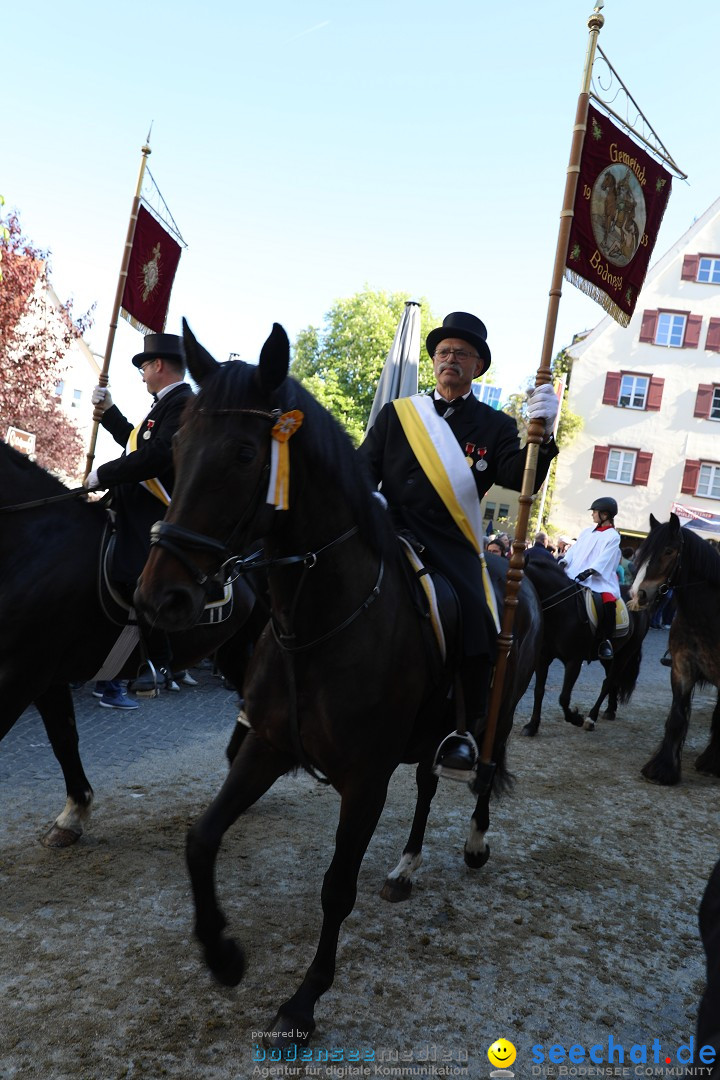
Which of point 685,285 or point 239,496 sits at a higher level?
point 685,285

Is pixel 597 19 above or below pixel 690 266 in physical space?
below

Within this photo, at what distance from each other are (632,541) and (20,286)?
25.6 meters

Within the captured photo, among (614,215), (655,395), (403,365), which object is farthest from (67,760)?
(655,395)

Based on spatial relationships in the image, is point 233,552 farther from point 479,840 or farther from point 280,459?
point 479,840

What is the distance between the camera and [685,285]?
32.7 meters

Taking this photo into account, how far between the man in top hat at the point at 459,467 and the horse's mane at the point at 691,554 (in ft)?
13.6

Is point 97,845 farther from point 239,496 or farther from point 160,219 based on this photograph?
point 160,219

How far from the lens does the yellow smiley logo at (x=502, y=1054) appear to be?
2895mm

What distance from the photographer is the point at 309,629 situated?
2930 mm

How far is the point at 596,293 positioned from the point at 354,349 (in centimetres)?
3377

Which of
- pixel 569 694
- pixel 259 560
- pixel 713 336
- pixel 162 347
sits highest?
pixel 713 336

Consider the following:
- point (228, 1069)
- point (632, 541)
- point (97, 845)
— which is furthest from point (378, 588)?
point (632, 541)

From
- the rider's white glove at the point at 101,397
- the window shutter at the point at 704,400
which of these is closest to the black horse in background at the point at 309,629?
the rider's white glove at the point at 101,397

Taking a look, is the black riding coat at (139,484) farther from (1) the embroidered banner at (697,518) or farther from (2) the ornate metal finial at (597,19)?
(1) the embroidered banner at (697,518)
